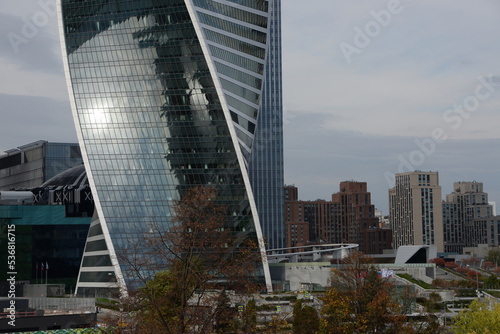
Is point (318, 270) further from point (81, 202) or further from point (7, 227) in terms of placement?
point (7, 227)

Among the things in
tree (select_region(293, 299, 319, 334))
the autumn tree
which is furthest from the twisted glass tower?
the autumn tree

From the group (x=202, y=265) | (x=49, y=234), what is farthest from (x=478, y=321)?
(x=49, y=234)

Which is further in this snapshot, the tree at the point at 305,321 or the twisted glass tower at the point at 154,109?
the twisted glass tower at the point at 154,109

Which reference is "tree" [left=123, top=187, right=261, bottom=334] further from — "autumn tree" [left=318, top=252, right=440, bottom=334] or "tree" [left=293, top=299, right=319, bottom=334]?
"tree" [left=293, top=299, right=319, bottom=334]

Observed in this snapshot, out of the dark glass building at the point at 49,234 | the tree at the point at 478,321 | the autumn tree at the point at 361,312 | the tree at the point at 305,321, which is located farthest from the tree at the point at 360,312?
the dark glass building at the point at 49,234

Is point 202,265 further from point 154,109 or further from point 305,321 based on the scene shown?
point 154,109

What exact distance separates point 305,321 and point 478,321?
1487 cm

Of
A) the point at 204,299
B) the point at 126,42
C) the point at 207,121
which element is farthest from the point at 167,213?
the point at 204,299

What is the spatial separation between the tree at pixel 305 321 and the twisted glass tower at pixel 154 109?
4871 centimetres

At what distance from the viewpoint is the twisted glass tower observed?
12094 cm

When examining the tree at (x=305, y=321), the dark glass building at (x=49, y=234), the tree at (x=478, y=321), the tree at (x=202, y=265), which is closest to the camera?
the tree at (x=202, y=265)

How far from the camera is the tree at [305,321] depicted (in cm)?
7106

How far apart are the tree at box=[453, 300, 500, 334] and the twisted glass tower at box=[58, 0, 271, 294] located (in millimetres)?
54596

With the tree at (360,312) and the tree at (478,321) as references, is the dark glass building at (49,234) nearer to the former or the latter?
the tree at (360,312)
